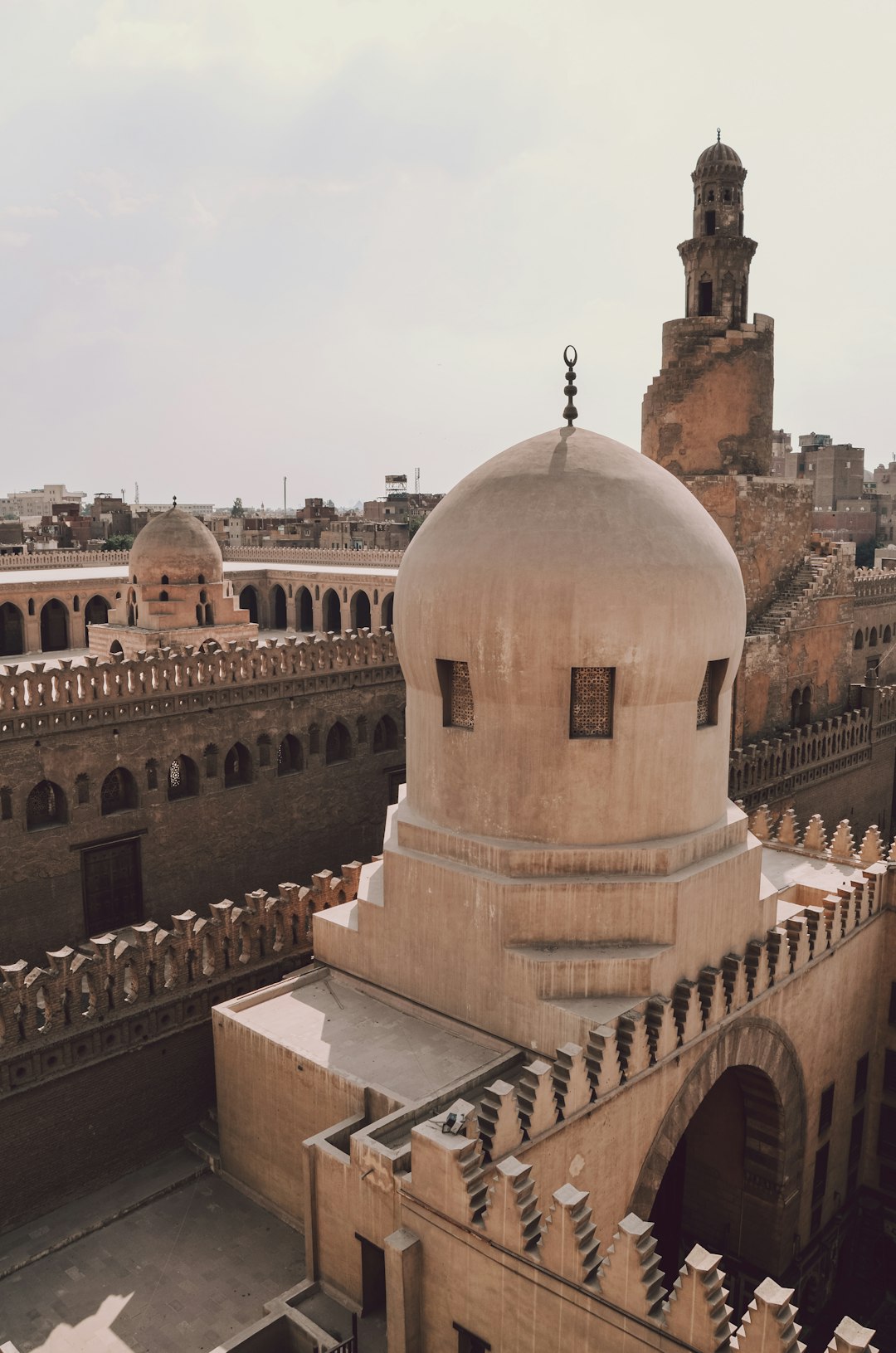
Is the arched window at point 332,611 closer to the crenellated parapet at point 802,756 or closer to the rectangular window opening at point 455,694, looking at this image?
the crenellated parapet at point 802,756

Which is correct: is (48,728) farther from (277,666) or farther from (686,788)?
(686,788)

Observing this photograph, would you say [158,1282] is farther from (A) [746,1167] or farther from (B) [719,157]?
(B) [719,157]

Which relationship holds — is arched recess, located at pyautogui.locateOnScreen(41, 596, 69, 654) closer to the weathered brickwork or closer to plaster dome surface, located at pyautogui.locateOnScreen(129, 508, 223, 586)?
plaster dome surface, located at pyautogui.locateOnScreen(129, 508, 223, 586)

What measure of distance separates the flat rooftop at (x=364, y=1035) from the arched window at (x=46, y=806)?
763 cm

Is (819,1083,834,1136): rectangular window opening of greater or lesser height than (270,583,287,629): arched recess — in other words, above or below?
below

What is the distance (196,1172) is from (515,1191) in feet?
20.0

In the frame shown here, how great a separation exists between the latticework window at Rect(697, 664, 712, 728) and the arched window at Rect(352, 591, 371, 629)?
26606 mm

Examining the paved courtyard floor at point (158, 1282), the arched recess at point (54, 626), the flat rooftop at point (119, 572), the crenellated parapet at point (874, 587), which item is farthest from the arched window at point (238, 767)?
the crenellated parapet at point (874, 587)

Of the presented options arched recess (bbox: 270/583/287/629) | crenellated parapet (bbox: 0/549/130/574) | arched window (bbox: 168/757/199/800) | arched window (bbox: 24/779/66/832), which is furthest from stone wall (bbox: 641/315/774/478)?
crenellated parapet (bbox: 0/549/130/574)

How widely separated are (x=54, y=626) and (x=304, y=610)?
10100 mm

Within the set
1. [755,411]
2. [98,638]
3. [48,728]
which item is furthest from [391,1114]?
[98,638]

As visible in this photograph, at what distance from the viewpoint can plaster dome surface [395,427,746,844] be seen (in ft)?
35.1

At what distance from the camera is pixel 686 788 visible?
1163 cm

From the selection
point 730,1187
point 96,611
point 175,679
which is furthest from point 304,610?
point 730,1187
